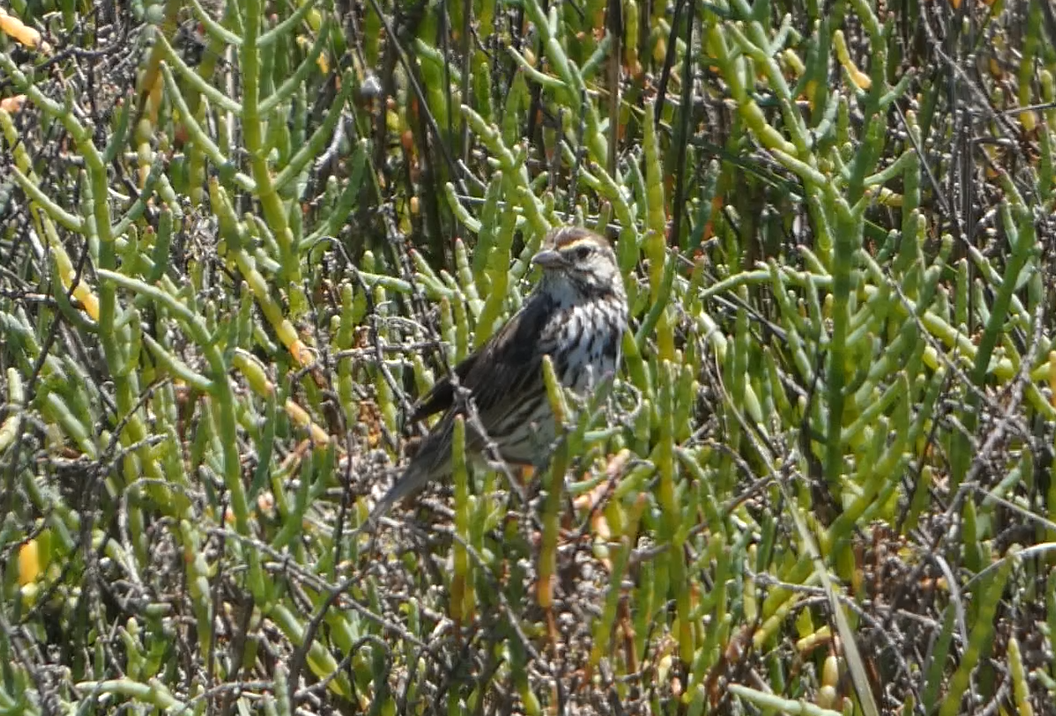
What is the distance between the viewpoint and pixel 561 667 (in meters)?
3.38

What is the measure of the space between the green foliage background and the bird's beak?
105 mm

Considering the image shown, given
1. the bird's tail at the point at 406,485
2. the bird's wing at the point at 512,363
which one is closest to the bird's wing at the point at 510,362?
the bird's wing at the point at 512,363

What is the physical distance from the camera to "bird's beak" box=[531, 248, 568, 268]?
4680mm

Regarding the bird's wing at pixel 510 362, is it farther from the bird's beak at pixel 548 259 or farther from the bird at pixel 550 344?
the bird's beak at pixel 548 259

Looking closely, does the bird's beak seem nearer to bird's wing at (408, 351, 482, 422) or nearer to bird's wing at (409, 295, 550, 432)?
bird's wing at (409, 295, 550, 432)

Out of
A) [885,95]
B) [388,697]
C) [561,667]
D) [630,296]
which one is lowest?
[388,697]

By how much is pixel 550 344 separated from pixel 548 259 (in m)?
0.38

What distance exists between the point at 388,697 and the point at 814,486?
39.9 inches

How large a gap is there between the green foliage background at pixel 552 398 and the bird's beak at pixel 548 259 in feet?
0.34

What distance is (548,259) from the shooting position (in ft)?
15.4

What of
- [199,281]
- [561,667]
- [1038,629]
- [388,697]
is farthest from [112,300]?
[1038,629]

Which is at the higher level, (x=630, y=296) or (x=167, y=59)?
(x=167, y=59)

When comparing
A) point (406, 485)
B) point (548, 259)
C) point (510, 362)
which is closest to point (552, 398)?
point (406, 485)

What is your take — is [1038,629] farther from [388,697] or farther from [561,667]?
[388,697]
